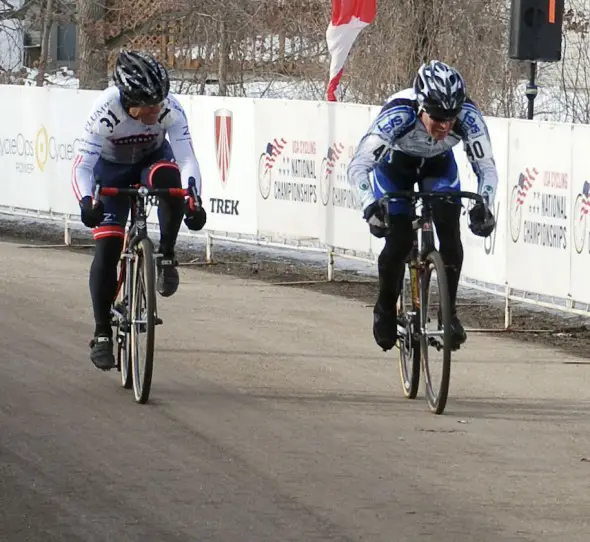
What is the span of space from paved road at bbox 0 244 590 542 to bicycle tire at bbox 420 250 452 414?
100mm

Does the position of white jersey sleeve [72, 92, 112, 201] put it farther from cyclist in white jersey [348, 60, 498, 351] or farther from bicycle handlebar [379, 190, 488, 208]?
bicycle handlebar [379, 190, 488, 208]

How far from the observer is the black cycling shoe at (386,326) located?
9.06m

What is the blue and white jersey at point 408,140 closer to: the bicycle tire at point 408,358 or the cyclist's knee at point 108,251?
the bicycle tire at point 408,358

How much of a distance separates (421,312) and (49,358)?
2637 mm

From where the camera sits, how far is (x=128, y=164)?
923 centimetres

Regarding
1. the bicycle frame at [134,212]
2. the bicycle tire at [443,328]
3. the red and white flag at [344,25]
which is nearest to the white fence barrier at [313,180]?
the red and white flag at [344,25]

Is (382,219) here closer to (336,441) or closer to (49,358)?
(336,441)

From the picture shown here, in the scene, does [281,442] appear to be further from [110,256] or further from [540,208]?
[540,208]

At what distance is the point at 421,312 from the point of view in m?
8.89

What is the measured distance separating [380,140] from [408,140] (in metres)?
0.20

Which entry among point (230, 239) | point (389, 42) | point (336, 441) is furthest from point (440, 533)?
point (389, 42)

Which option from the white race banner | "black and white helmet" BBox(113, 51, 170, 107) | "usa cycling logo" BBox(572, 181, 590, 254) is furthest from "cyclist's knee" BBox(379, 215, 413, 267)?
the white race banner

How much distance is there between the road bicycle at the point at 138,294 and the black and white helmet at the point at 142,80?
496 mm

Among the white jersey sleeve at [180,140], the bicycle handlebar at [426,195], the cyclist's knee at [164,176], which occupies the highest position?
the white jersey sleeve at [180,140]
